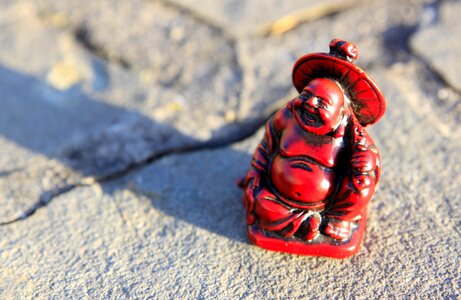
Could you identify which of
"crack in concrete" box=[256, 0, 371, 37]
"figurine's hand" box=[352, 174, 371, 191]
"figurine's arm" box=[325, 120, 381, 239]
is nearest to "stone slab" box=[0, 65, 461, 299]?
"figurine's arm" box=[325, 120, 381, 239]

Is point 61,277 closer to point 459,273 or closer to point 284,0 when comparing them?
point 459,273

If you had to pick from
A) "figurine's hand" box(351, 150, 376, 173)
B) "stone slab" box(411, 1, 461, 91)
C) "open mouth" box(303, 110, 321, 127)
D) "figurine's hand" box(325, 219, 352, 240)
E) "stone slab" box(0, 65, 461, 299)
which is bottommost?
"stone slab" box(0, 65, 461, 299)

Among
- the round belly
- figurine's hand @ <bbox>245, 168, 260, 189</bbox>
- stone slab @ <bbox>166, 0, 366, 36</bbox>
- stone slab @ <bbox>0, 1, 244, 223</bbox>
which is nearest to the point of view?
the round belly

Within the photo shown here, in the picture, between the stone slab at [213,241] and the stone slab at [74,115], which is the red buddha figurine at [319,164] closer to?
the stone slab at [213,241]

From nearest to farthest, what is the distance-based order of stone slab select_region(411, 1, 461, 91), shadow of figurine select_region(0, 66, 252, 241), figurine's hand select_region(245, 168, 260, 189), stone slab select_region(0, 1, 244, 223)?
figurine's hand select_region(245, 168, 260, 189) < shadow of figurine select_region(0, 66, 252, 241) < stone slab select_region(0, 1, 244, 223) < stone slab select_region(411, 1, 461, 91)

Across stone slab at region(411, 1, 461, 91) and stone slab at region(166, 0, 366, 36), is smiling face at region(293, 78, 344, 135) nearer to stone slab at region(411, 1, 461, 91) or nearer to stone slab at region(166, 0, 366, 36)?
stone slab at region(411, 1, 461, 91)

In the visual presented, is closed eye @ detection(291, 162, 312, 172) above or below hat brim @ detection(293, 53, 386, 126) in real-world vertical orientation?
below
